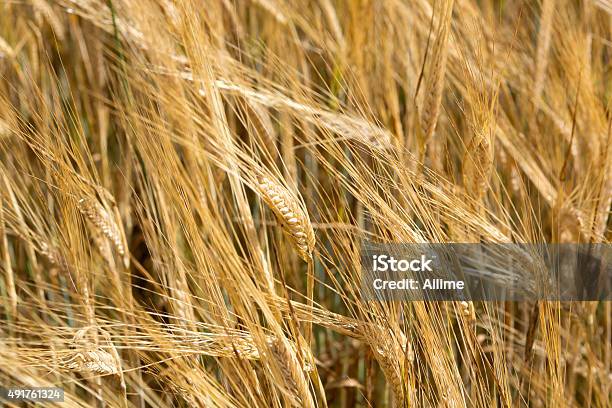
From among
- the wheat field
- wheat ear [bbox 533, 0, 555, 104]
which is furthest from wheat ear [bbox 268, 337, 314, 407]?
wheat ear [bbox 533, 0, 555, 104]

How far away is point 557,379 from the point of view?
2.31ft

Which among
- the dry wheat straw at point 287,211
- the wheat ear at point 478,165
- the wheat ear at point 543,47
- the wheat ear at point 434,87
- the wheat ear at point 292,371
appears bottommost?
the wheat ear at point 292,371

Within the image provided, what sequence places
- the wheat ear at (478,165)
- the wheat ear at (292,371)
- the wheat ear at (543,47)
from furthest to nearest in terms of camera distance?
the wheat ear at (543,47) → the wheat ear at (478,165) → the wheat ear at (292,371)

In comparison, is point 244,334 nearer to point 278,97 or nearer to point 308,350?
point 308,350

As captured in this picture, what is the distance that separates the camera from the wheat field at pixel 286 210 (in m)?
0.64

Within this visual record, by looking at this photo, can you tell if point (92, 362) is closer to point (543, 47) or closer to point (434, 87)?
point (434, 87)

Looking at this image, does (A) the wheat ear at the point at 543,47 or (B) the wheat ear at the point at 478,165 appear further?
(A) the wheat ear at the point at 543,47

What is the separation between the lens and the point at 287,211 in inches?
24.5

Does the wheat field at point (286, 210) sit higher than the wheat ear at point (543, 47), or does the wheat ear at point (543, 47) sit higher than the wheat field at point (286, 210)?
the wheat ear at point (543, 47)

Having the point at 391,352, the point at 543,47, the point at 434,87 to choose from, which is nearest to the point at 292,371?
the point at 391,352

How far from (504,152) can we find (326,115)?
34 cm

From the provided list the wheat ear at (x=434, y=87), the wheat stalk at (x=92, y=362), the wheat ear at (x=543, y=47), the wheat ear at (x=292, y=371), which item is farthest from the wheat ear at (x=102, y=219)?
the wheat ear at (x=543, y=47)

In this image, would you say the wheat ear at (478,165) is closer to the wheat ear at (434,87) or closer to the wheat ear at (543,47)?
the wheat ear at (434,87)

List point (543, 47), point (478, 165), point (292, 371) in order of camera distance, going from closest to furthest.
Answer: point (292, 371)
point (478, 165)
point (543, 47)
